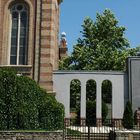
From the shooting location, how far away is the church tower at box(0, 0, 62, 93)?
28.0 meters

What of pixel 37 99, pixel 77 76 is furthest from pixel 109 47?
pixel 37 99

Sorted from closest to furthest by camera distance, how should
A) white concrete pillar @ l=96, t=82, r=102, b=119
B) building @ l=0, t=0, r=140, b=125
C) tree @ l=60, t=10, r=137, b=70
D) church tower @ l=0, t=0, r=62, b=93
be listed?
church tower @ l=0, t=0, r=62, b=93, building @ l=0, t=0, r=140, b=125, white concrete pillar @ l=96, t=82, r=102, b=119, tree @ l=60, t=10, r=137, b=70

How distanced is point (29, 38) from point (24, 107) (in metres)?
9.95

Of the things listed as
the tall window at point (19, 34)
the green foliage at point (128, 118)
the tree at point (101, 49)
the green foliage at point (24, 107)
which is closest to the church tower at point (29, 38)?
the tall window at point (19, 34)

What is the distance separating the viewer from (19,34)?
28938mm

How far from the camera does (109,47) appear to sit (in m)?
39.4

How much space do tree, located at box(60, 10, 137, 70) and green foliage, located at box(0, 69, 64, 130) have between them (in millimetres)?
17629

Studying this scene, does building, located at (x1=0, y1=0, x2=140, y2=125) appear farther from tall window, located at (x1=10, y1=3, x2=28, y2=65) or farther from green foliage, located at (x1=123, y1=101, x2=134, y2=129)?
green foliage, located at (x1=123, y1=101, x2=134, y2=129)

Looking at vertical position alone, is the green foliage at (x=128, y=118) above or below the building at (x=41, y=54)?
below

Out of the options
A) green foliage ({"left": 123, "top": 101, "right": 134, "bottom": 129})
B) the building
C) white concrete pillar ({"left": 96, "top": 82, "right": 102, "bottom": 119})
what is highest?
the building

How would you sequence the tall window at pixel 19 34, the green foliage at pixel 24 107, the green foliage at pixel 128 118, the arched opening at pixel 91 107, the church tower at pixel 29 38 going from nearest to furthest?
the green foliage at pixel 24 107, the green foliage at pixel 128 118, the church tower at pixel 29 38, the tall window at pixel 19 34, the arched opening at pixel 91 107

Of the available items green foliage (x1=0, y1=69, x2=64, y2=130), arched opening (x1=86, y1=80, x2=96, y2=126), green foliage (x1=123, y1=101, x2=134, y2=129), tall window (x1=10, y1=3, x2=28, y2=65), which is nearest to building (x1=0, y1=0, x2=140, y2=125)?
tall window (x1=10, y1=3, x2=28, y2=65)

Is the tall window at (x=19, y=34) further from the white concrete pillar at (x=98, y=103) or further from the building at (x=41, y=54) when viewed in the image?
the white concrete pillar at (x=98, y=103)

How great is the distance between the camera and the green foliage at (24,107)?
19.4 m
